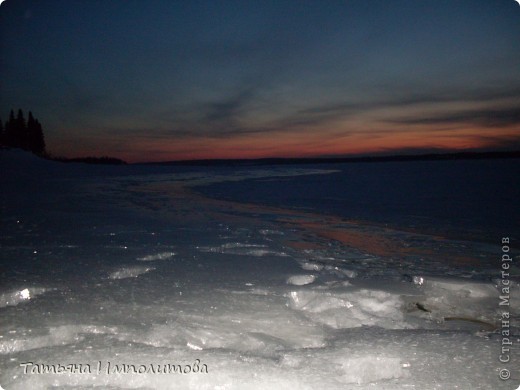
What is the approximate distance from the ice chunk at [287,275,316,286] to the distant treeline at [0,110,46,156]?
184ft

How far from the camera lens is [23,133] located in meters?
54.1

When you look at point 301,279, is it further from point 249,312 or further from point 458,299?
point 458,299

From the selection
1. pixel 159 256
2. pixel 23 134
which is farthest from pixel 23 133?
pixel 159 256

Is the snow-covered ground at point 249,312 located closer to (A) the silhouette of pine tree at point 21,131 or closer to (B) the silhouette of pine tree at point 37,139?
(A) the silhouette of pine tree at point 21,131

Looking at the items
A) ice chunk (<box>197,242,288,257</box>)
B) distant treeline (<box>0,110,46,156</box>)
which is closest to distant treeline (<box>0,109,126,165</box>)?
distant treeline (<box>0,110,46,156</box>)

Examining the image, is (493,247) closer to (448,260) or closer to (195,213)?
(448,260)

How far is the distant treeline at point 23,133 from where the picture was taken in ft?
171

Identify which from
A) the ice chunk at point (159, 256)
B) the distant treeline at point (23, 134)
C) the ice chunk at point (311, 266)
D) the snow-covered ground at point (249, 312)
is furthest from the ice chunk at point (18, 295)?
the distant treeline at point (23, 134)

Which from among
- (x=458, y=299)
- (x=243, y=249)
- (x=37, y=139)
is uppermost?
(x=37, y=139)

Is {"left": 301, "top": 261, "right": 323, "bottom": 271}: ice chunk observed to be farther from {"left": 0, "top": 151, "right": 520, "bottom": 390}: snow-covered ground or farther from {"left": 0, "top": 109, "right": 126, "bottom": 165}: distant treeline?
{"left": 0, "top": 109, "right": 126, "bottom": 165}: distant treeline

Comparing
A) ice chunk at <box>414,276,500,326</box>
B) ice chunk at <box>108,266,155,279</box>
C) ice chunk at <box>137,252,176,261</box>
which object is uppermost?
ice chunk at <box>137,252,176,261</box>

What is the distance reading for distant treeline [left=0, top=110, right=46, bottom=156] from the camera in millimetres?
52062

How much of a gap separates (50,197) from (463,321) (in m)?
13.3

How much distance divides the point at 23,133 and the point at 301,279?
201 feet
